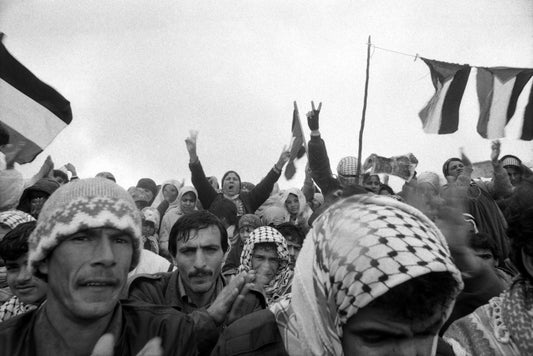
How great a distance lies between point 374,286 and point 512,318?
85 centimetres

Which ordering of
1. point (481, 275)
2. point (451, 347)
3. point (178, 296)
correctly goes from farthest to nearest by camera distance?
1. point (178, 296)
2. point (481, 275)
3. point (451, 347)

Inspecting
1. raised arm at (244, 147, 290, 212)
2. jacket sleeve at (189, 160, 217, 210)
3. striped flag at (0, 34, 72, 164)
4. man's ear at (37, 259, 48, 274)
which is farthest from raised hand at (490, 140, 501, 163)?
man's ear at (37, 259, 48, 274)

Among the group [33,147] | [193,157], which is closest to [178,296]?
[33,147]

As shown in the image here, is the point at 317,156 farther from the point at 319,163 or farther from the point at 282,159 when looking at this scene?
the point at 282,159

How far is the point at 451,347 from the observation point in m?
1.97

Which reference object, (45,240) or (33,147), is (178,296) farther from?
(33,147)

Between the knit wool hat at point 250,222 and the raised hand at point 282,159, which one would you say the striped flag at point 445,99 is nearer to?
the raised hand at point 282,159

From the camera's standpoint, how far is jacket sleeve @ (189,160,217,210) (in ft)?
20.4

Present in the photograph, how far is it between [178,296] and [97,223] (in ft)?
4.84

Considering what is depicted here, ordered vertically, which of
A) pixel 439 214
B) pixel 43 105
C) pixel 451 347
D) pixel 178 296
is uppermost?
pixel 43 105

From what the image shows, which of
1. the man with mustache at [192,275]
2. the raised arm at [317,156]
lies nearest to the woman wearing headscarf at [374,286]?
the man with mustache at [192,275]

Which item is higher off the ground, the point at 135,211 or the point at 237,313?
the point at 135,211

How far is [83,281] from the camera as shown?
5.90ft

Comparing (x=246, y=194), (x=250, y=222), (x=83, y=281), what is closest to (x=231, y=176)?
(x=246, y=194)
